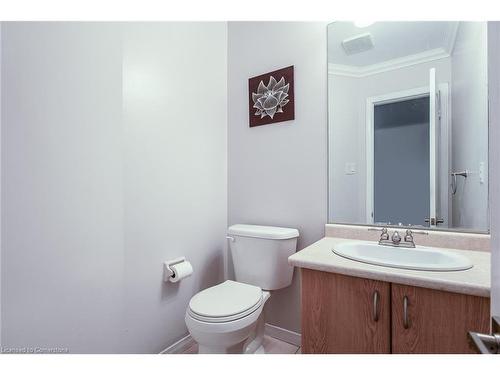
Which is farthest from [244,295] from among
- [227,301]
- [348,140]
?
[348,140]

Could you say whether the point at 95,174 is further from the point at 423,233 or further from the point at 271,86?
the point at 423,233

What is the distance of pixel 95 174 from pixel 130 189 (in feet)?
0.59

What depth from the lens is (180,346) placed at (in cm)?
158

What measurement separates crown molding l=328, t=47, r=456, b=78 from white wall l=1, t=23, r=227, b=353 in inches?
35.5

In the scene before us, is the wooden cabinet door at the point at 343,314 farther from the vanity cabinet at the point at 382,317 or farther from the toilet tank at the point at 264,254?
the toilet tank at the point at 264,254

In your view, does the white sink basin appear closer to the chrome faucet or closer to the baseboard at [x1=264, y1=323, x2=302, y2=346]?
the chrome faucet

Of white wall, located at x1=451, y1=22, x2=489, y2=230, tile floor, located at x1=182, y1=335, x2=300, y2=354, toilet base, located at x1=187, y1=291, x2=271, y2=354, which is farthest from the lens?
tile floor, located at x1=182, y1=335, x2=300, y2=354

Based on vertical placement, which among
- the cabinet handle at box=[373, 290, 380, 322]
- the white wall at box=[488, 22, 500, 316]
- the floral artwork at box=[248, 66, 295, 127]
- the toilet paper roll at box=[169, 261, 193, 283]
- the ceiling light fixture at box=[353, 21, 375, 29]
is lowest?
the toilet paper roll at box=[169, 261, 193, 283]

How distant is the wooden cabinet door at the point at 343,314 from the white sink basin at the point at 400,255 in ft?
0.38

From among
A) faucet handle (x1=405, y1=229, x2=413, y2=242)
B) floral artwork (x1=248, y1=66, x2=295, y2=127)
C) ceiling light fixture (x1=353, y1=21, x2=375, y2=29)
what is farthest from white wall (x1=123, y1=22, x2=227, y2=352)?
faucet handle (x1=405, y1=229, x2=413, y2=242)

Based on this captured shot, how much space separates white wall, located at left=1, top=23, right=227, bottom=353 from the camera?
3.22ft

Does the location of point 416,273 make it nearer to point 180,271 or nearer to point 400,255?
point 400,255
